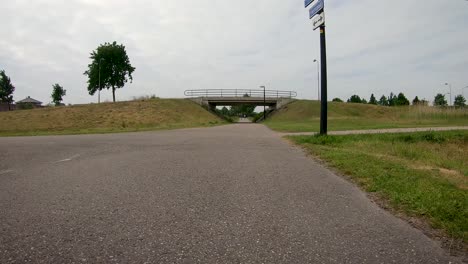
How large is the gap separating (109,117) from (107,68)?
22.9 meters

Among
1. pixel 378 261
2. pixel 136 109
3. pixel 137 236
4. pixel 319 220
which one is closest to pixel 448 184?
pixel 319 220

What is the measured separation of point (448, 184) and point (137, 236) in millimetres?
5438

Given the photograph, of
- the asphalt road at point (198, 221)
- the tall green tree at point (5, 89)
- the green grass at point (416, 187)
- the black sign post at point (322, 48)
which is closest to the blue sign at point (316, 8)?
the black sign post at point (322, 48)

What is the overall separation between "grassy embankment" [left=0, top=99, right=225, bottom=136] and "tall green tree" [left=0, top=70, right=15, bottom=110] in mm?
32329

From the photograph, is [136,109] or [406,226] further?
[136,109]

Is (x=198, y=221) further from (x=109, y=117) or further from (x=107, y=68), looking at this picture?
(x=107, y=68)

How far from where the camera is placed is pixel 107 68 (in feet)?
202

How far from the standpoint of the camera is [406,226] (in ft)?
12.3

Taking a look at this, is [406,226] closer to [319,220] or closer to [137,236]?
[319,220]

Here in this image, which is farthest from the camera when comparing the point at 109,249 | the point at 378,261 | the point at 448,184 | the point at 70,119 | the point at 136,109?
the point at 136,109

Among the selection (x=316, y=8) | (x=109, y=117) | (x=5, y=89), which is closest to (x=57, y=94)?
(x=5, y=89)

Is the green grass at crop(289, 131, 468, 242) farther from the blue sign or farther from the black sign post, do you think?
the blue sign

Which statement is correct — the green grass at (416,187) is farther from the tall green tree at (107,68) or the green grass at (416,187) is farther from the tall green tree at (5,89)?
the tall green tree at (5,89)

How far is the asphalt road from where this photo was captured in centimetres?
298
